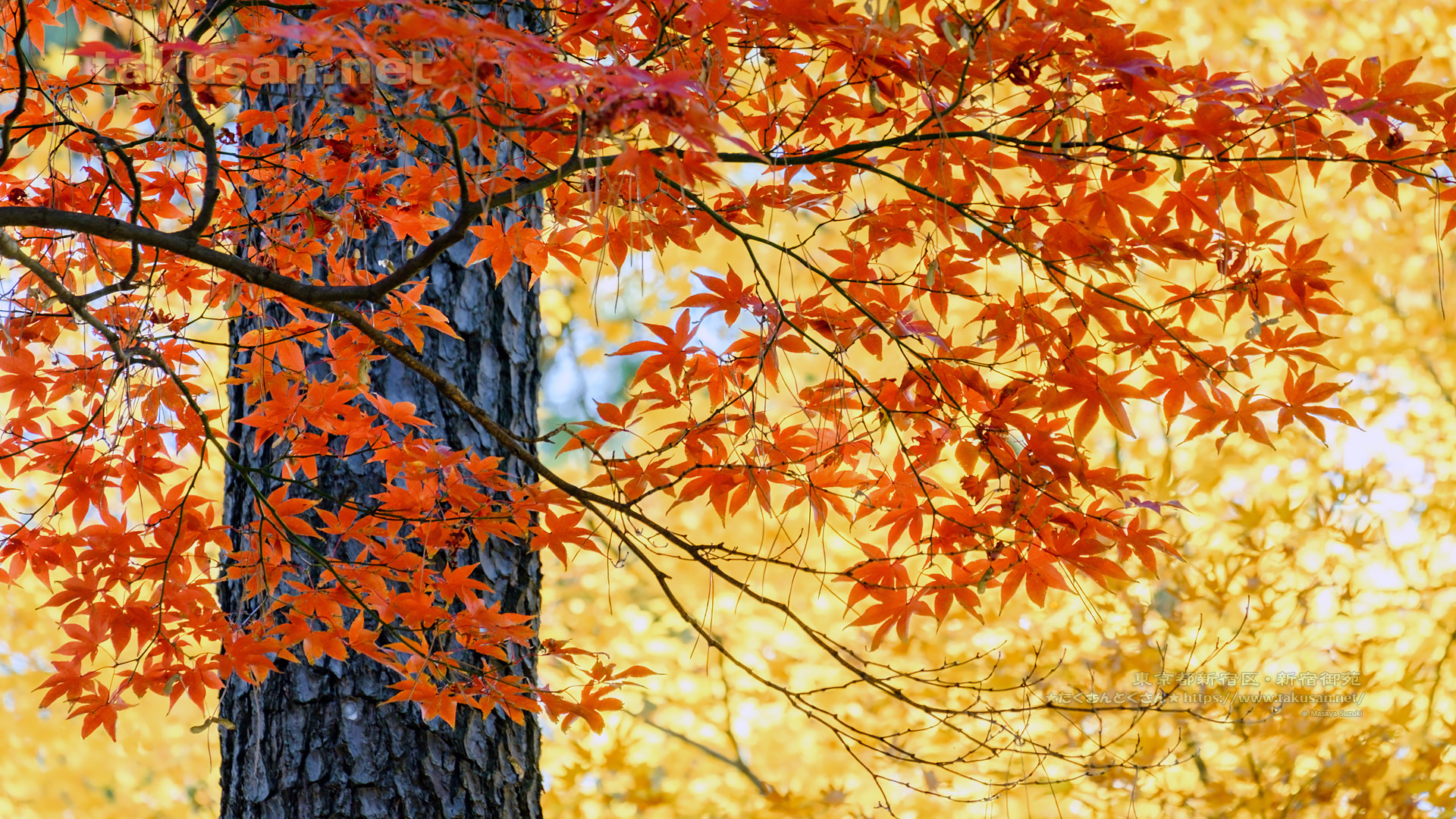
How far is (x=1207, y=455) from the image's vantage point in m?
3.05

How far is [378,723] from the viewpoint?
172cm

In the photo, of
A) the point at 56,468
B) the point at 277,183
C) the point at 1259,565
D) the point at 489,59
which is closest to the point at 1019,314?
the point at 489,59

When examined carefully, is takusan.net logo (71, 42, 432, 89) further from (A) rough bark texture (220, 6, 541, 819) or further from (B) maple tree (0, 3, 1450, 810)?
(A) rough bark texture (220, 6, 541, 819)

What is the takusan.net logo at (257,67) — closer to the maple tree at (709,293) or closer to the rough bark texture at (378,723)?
the maple tree at (709,293)

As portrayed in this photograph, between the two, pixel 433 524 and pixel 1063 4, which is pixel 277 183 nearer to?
pixel 433 524

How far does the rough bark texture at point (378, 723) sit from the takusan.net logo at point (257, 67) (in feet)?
0.94

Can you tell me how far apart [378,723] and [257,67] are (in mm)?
1095

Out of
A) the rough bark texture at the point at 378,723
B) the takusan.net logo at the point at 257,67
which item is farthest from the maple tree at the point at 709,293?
the rough bark texture at the point at 378,723

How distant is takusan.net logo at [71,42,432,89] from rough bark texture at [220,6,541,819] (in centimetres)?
29

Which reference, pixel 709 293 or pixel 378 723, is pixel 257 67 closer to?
pixel 709 293

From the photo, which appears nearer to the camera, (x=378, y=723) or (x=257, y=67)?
(x=257, y=67)

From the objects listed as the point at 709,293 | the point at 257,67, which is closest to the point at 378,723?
the point at 709,293

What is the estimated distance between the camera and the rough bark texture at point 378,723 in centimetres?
169

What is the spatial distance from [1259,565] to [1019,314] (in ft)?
6.31
